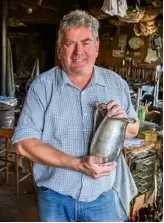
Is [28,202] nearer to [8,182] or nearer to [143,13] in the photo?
[8,182]

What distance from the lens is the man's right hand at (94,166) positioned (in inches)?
46.0

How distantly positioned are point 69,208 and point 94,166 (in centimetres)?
27

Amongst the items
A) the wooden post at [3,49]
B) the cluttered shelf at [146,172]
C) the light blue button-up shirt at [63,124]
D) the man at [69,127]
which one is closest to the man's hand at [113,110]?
the man at [69,127]

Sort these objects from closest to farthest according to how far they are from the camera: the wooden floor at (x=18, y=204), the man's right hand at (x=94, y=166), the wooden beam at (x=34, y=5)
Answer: the man's right hand at (x=94, y=166) → the wooden floor at (x=18, y=204) → the wooden beam at (x=34, y=5)

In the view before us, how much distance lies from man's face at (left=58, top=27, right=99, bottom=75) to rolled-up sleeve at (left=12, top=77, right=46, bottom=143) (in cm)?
15

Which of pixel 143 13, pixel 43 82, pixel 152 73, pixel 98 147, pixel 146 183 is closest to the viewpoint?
pixel 98 147

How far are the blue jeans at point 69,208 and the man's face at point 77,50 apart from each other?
1.74 ft

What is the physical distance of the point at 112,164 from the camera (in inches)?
48.2

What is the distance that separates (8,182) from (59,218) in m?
2.37

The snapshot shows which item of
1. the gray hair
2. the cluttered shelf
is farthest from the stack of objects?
the gray hair

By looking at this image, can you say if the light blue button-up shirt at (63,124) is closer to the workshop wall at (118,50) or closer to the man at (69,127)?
the man at (69,127)

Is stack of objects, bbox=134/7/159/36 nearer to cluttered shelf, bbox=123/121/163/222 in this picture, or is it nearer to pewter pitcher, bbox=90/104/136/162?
cluttered shelf, bbox=123/121/163/222

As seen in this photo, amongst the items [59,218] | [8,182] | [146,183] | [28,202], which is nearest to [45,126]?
[59,218]

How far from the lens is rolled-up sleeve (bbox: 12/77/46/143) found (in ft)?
4.08
